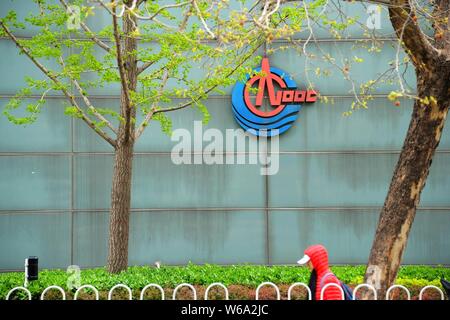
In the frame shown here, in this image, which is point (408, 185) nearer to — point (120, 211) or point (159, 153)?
point (120, 211)

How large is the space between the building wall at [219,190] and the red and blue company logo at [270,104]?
9.8 inches

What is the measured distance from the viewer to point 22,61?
15812 millimetres

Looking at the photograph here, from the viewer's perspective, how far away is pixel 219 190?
15.9 m

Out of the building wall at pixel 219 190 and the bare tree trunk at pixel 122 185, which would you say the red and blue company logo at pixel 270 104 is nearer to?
the building wall at pixel 219 190

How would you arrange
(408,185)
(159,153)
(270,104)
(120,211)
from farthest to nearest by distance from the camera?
1. (159,153)
2. (270,104)
3. (120,211)
4. (408,185)

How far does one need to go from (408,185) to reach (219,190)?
6797 mm

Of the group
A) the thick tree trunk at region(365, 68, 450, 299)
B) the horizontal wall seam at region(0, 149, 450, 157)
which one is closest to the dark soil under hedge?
the thick tree trunk at region(365, 68, 450, 299)

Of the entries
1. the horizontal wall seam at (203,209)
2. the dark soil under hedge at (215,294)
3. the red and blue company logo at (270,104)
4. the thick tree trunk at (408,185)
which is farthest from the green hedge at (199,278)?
the red and blue company logo at (270,104)

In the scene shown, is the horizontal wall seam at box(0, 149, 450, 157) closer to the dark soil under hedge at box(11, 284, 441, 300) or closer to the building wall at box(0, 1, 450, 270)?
the building wall at box(0, 1, 450, 270)

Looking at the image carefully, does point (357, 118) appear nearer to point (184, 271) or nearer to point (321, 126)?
point (321, 126)

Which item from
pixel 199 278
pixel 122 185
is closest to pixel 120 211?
pixel 122 185

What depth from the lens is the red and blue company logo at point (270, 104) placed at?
51.4ft

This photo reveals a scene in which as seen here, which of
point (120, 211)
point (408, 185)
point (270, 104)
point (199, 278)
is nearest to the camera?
point (408, 185)
